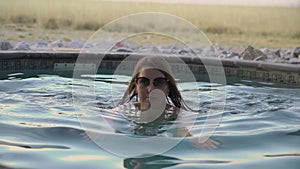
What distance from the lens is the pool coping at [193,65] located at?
5.98 m

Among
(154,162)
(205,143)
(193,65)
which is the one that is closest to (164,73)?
(205,143)

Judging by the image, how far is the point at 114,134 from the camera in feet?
8.83

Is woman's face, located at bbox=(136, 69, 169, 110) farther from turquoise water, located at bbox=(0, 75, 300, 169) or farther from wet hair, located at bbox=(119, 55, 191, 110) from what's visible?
turquoise water, located at bbox=(0, 75, 300, 169)

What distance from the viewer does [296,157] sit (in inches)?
91.0

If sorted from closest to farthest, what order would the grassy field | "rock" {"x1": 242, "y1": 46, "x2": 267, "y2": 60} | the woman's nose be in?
the woman's nose → "rock" {"x1": 242, "y1": 46, "x2": 267, "y2": 60} → the grassy field

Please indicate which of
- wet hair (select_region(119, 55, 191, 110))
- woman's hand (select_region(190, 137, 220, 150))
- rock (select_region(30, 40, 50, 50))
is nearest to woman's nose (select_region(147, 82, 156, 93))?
wet hair (select_region(119, 55, 191, 110))

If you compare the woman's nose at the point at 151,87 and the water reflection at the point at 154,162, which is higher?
the woman's nose at the point at 151,87

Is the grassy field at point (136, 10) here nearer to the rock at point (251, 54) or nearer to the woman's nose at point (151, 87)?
the rock at point (251, 54)

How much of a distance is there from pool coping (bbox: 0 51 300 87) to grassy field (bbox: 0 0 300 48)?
18.1 ft

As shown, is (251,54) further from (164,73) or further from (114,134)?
(114,134)

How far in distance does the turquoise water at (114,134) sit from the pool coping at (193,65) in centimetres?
127

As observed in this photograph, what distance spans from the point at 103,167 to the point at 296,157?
3.18 ft

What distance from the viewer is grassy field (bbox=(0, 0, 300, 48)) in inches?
491

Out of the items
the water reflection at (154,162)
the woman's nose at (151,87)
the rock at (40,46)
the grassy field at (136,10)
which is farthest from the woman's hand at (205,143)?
the grassy field at (136,10)
